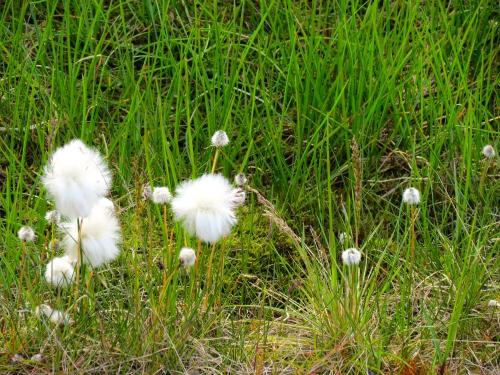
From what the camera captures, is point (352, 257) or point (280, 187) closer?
point (352, 257)

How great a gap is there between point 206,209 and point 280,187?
1.09m

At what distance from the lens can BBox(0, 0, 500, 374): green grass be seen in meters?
2.07

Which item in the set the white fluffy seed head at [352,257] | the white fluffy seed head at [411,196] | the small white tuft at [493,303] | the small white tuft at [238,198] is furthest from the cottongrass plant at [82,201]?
the small white tuft at [493,303]

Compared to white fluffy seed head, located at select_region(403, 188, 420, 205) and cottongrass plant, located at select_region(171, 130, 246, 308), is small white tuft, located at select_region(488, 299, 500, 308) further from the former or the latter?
cottongrass plant, located at select_region(171, 130, 246, 308)

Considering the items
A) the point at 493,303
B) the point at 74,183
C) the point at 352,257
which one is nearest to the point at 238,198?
the point at 352,257

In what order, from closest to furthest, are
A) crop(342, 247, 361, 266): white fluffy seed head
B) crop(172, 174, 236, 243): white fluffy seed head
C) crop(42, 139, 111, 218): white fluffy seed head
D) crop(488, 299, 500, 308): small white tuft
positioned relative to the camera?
crop(42, 139, 111, 218): white fluffy seed head < crop(172, 174, 236, 243): white fluffy seed head < crop(342, 247, 361, 266): white fluffy seed head < crop(488, 299, 500, 308): small white tuft

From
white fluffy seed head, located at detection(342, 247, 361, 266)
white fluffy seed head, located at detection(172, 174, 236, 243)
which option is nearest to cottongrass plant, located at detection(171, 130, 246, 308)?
A: white fluffy seed head, located at detection(172, 174, 236, 243)

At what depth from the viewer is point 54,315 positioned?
1.96 m

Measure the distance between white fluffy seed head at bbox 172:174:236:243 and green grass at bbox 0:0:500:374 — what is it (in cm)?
13

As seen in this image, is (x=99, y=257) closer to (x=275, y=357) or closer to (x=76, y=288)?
(x=76, y=288)

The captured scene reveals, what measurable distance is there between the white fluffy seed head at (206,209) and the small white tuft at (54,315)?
0.33 metres

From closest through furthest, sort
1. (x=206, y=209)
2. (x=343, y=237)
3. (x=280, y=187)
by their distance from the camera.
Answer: (x=206, y=209), (x=343, y=237), (x=280, y=187)

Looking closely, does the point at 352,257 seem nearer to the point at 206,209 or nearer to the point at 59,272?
the point at 206,209

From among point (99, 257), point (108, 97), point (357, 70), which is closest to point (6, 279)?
point (99, 257)
